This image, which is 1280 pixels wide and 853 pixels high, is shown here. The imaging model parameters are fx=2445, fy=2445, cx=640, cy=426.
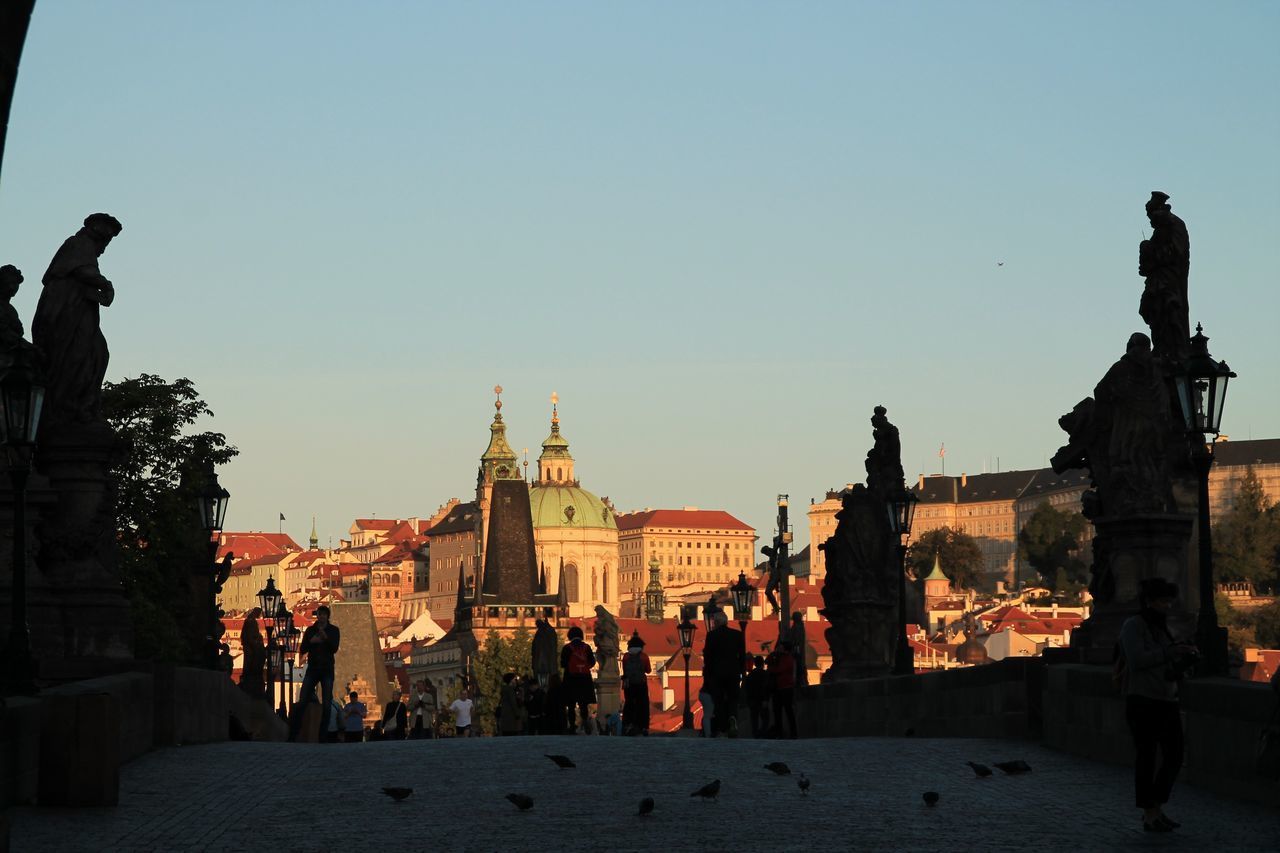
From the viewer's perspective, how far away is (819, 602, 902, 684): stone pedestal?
30.6 meters

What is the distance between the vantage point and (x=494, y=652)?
542 feet

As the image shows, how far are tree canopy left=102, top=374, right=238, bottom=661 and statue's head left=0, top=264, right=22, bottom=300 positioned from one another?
836 inches

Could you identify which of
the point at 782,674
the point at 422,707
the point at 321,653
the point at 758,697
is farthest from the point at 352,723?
the point at 782,674

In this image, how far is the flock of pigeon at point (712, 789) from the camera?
13969mm

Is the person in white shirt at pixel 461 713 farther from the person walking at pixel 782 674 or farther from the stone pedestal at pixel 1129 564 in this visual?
the stone pedestal at pixel 1129 564

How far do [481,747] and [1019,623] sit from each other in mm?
163015

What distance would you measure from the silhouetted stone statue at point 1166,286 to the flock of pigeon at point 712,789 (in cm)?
503

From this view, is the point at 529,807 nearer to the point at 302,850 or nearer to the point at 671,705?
the point at 302,850

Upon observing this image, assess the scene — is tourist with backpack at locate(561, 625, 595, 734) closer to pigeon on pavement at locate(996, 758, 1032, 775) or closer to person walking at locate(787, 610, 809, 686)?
person walking at locate(787, 610, 809, 686)

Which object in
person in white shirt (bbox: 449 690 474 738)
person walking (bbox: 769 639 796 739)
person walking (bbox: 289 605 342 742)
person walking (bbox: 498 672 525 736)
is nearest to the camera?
person walking (bbox: 769 639 796 739)

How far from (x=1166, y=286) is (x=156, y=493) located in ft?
102

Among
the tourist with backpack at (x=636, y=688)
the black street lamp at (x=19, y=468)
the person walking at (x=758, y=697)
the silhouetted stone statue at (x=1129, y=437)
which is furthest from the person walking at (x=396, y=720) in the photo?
the black street lamp at (x=19, y=468)

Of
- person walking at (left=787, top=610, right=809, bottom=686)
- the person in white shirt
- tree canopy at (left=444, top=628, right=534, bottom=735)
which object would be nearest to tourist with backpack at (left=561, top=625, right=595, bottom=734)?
person walking at (left=787, top=610, right=809, bottom=686)

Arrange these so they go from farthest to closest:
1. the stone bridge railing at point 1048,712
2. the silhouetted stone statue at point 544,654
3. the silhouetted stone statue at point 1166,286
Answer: the silhouetted stone statue at point 544,654
the silhouetted stone statue at point 1166,286
the stone bridge railing at point 1048,712
